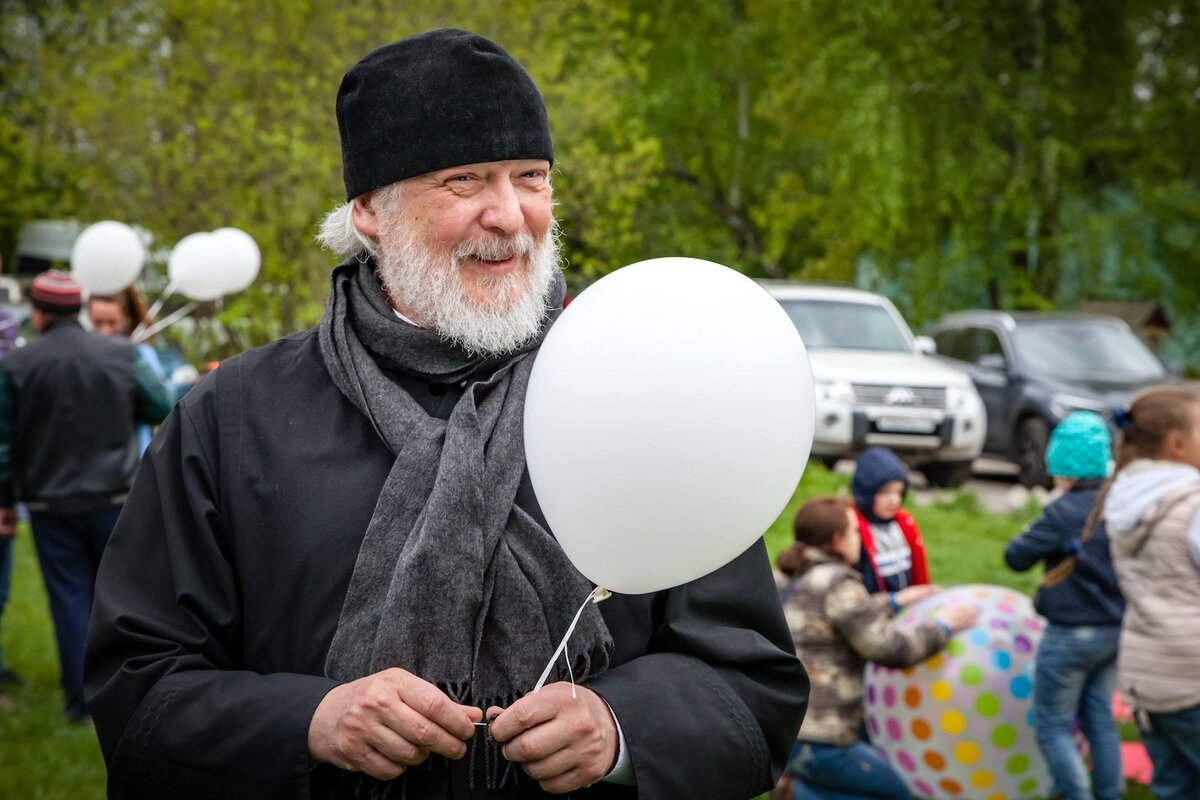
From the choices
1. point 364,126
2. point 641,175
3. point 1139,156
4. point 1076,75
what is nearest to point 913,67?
point 1076,75

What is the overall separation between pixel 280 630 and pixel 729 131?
24354mm

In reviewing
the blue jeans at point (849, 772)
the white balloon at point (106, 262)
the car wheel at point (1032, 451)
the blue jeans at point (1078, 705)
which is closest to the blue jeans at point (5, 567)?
the white balloon at point (106, 262)

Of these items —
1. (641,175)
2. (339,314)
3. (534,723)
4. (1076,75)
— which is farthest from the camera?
(1076,75)

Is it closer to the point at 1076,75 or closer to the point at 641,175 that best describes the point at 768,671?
the point at 641,175

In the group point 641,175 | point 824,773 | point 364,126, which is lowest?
point 824,773

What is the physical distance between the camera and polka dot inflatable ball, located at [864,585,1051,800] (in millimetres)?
4859

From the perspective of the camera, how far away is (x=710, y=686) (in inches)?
81.7

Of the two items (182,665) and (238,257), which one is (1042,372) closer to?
(238,257)

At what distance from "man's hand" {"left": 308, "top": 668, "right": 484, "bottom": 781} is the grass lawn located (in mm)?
3678

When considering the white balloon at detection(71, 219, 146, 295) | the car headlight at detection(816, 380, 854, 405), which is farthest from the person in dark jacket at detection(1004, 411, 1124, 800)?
the car headlight at detection(816, 380, 854, 405)

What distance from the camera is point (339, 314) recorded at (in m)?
2.29

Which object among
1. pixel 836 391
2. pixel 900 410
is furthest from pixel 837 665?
pixel 900 410

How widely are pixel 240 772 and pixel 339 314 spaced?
2.56 feet

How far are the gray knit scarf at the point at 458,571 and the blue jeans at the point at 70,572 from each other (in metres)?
4.49
